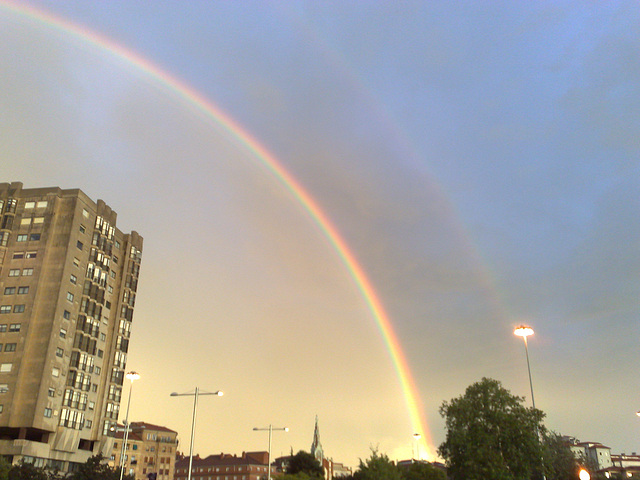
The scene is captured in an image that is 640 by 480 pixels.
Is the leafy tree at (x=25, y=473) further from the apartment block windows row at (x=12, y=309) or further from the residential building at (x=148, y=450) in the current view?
the residential building at (x=148, y=450)

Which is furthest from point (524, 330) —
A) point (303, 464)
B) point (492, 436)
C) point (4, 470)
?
point (303, 464)

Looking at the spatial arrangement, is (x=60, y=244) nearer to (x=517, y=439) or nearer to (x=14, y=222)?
(x=14, y=222)

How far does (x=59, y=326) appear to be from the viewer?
295ft

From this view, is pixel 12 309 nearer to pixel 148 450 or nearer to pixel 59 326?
pixel 59 326

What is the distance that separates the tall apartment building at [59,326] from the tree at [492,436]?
59.0 meters

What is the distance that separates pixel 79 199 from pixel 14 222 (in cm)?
1106

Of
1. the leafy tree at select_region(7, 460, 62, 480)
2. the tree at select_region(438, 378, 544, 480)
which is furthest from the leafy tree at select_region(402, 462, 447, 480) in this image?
the leafy tree at select_region(7, 460, 62, 480)

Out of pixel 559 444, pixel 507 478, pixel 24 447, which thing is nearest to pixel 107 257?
pixel 24 447

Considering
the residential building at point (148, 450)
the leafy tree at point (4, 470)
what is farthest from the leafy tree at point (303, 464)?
the residential building at point (148, 450)

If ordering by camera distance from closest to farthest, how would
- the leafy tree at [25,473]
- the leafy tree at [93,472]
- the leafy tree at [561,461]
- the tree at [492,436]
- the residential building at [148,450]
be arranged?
the tree at [492,436]
the leafy tree at [25,473]
the leafy tree at [93,472]
the leafy tree at [561,461]
the residential building at [148,450]

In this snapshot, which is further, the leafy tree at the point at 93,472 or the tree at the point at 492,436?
the leafy tree at the point at 93,472

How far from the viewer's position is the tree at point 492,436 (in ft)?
196

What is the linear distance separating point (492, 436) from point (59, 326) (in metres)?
66.0

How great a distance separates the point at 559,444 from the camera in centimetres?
10388
